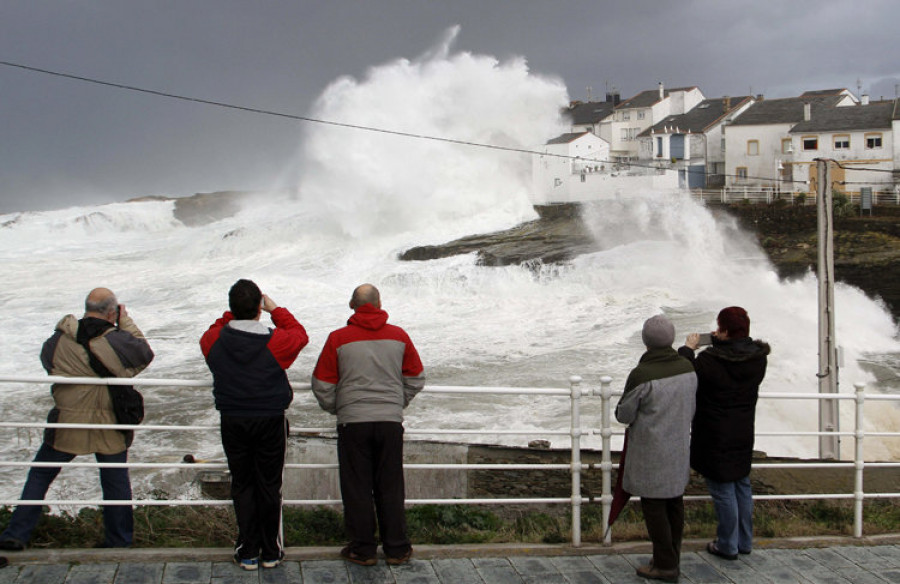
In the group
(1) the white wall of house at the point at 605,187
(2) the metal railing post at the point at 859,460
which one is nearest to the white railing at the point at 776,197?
(1) the white wall of house at the point at 605,187

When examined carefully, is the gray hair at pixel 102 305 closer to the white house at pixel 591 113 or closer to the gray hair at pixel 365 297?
the gray hair at pixel 365 297

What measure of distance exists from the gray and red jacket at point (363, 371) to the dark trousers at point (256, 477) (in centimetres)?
32

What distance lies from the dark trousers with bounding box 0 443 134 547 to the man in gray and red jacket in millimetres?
1269

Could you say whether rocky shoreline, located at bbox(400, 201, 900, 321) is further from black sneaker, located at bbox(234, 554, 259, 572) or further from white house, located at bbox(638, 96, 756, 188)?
black sneaker, located at bbox(234, 554, 259, 572)

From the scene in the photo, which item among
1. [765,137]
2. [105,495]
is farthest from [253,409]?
[765,137]

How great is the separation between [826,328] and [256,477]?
10326 millimetres

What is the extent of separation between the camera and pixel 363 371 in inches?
173

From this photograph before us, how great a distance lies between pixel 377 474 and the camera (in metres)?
4.54

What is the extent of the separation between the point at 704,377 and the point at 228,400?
2.51m

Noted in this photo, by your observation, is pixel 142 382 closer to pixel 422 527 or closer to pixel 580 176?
pixel 422 527

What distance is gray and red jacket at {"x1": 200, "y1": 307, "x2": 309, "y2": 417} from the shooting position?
436cm

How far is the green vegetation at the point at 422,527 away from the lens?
495 centimetres

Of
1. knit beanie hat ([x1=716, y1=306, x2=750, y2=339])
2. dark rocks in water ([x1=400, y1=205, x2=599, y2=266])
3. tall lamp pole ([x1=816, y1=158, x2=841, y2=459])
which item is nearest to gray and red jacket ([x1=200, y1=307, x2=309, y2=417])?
knit beanie hat ([x1=716, y1=306, x2=750, y2=339])

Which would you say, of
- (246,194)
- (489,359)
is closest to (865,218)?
(489,359)
